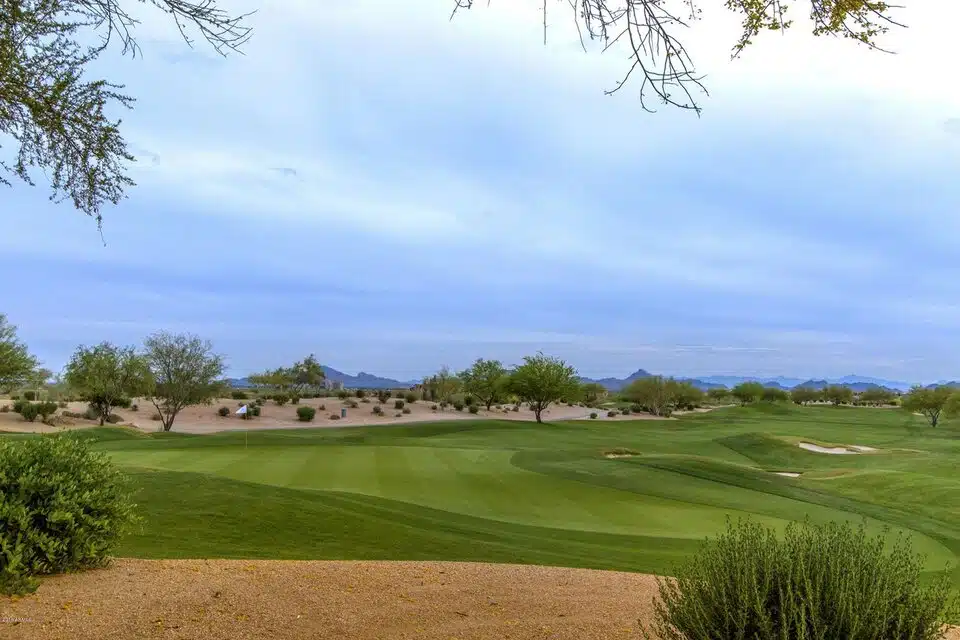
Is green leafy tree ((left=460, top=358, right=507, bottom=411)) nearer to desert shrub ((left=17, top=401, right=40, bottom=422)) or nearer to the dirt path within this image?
desert shrub ((left=17, top=401, right=40, bottom=422))

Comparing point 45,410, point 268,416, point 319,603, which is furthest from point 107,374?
point 319,603

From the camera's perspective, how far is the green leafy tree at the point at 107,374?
138 feet

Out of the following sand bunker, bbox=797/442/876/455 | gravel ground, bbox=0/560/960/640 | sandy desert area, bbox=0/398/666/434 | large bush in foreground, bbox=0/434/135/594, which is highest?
large bush in foreground, bbox=0/434/135/594

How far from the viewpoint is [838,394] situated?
104438 mm


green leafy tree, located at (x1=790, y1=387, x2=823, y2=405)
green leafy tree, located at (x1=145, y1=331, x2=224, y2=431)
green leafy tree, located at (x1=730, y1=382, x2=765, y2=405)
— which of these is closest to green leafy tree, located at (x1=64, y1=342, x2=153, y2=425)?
green leafy tree, located at (x1=145, y1=331, x2=224, y2=431)

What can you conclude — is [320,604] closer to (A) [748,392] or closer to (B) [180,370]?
(B) [180,370]

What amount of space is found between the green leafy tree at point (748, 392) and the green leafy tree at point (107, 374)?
8752cm

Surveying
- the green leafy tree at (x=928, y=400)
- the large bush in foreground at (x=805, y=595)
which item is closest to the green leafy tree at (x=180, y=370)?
the large bush in foreground at (x=805, y=595)

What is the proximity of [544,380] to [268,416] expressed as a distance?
2319cm

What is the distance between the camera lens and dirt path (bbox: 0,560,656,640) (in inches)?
215

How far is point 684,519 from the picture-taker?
1514 centimetres

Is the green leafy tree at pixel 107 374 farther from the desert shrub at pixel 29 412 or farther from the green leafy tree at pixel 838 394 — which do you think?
the green leafy tree at pixel 838 394

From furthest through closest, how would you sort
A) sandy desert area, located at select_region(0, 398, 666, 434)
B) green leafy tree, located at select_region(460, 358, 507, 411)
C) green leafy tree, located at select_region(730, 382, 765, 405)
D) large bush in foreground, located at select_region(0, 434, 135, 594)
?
green leafy tree, located at select_region(730, 382, 765, 405), green leafy tree, located at select_region(460, 358, 507, 411), sandy desert area, located at select_region(0, 398, 666, 434), large bush in foreground, located at select_region(0, 434, 135, 594)

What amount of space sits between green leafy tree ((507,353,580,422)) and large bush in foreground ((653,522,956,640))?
50.6m
